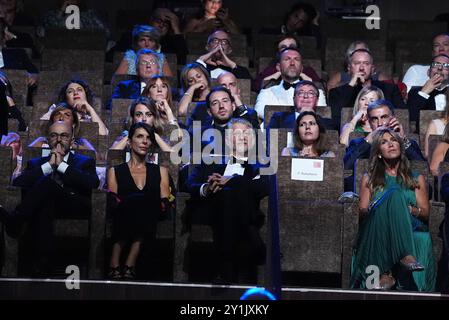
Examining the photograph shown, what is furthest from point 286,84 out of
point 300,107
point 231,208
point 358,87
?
point 231,208

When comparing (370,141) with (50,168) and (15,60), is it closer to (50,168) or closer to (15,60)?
(50,168)

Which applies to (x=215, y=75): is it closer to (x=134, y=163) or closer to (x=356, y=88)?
(x=356, y=88)

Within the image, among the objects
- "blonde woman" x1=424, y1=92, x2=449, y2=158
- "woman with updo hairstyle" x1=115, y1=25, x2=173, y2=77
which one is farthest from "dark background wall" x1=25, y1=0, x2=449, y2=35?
"blonde woman" x1=424, y1=92, x2=449, y2=158

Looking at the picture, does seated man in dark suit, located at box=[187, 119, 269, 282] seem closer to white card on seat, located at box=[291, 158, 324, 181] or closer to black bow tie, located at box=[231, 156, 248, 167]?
black bow tie, located at box=[231, 156, 248, 167]

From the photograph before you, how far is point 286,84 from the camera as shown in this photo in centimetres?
700

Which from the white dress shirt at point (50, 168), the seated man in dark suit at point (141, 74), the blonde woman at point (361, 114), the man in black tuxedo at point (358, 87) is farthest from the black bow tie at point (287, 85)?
the white dress shirt at point (50, 168)

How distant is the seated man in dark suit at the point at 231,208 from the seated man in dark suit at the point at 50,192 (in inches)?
19.1

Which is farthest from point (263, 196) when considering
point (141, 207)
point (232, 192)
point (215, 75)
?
point (215, 75)

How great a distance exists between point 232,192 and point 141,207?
1.33ft

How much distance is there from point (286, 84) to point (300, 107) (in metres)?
0.55

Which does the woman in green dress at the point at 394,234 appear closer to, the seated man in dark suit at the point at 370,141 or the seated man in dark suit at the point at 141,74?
the seated man in dark suit at the point at 370,141

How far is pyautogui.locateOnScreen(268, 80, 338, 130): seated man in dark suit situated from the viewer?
21.1 feet

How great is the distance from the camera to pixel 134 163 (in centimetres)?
584
